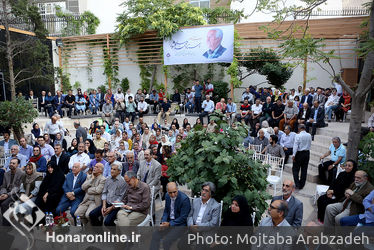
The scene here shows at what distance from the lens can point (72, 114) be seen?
1341cm

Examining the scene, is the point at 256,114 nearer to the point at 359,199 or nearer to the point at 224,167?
the point at 359,199

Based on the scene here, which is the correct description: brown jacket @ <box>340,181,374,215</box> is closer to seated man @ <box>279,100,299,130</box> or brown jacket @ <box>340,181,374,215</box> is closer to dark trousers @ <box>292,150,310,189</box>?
dark trousers @ <box>292,150,310,189</box>

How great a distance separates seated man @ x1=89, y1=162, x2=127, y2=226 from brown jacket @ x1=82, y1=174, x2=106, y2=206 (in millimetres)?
124

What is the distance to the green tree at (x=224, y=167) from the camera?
403 centimetres

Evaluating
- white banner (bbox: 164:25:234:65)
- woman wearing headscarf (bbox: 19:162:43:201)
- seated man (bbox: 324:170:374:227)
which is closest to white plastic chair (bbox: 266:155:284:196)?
seated man (bbox: 324:170:374:227)

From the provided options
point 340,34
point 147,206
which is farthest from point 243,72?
point 147,206

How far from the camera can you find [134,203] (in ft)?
15.5

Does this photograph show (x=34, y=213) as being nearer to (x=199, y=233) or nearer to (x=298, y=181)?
(x=199, y=233)

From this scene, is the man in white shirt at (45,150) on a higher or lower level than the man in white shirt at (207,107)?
lower

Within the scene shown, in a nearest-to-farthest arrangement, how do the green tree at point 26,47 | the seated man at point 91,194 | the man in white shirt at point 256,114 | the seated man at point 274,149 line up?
the seated man at point 91,194, the seated man at point 274,149, the green tree at point 26,47, the man in white shirt at point 256,114

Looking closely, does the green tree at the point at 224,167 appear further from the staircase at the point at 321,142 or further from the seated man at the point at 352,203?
the staircase at the point at 321,142

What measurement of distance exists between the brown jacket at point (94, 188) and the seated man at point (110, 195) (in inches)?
4.9

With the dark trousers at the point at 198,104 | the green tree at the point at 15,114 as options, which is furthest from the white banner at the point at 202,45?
the green tree at the point at 15,114

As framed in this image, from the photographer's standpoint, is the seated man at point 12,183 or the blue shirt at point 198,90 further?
the blue shirt at point 198,90
